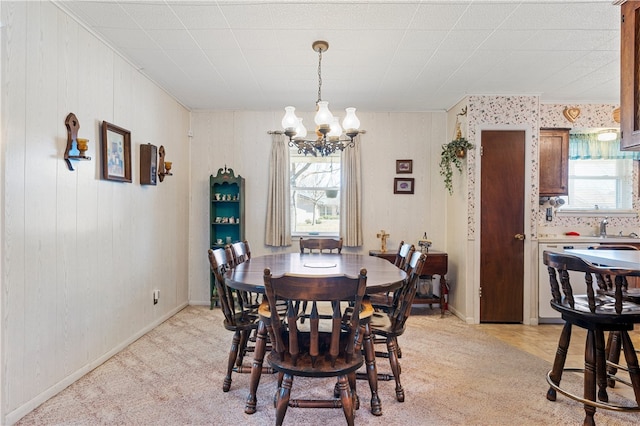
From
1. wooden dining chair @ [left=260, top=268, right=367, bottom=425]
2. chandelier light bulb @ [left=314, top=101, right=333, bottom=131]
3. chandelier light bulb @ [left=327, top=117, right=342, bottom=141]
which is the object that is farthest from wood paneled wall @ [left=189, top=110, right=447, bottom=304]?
wooden dining chair @ [left=260, top=268, right=367, bottom=425]

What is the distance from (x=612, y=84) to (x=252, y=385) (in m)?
4.48

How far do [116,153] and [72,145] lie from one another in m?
0.59

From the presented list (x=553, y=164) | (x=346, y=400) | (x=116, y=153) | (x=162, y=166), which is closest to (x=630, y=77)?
(x=346, y=400)

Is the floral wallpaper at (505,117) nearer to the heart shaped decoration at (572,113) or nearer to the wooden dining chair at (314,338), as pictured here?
the heart shaped decoration at (572,113)

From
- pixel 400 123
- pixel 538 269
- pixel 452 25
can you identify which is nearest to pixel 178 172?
pixel 400 123

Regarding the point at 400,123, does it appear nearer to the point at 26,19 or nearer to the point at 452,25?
the point at 452,25

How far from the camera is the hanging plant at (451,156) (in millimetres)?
4113

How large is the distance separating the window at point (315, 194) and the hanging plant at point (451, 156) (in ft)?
4.46

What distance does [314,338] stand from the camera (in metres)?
1.79


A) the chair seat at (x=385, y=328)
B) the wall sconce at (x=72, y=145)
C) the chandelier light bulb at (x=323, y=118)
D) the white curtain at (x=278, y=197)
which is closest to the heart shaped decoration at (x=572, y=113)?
the chandelier light bulb at (x=323, y=118)

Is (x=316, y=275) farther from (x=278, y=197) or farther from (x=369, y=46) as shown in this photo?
(x=278, y=197)

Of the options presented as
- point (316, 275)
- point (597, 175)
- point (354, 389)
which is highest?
point (597, 175)

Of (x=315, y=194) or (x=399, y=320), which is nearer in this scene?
(x=399, y=320)

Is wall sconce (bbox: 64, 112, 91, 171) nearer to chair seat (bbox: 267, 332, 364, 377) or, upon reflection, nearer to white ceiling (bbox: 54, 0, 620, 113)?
white ceiling (bbox: 54, 0, 620, 113)
